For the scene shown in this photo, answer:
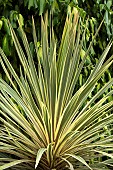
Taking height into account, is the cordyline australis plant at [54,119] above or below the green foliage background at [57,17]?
below

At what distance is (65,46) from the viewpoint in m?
1.86

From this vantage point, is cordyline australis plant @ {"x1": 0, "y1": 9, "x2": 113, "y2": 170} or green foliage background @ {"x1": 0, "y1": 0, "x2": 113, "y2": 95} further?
green foliage background @ {"x1": 0, "y1": 0, "x2": 113, "y2": 95}

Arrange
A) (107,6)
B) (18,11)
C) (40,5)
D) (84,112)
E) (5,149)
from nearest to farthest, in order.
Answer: (5,149) < (84,112) < (40,5) < (18,11) < (107,6)

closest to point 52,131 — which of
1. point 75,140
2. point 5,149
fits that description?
point 75,140

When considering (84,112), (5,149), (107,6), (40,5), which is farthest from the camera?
(107,6)

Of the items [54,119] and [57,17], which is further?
[57,17]

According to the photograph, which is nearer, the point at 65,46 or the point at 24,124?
the point at 24,124

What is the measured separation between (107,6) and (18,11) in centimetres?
66

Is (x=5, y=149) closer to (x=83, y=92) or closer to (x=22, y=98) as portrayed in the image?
(x=22, y=98)

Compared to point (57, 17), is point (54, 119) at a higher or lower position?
lower

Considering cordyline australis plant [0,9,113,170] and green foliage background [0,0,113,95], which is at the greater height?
green foliage background [0,0,113,95]

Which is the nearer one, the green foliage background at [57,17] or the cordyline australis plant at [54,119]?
the cordyline australis plant at [54,119]

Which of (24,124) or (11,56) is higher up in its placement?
(11,56)

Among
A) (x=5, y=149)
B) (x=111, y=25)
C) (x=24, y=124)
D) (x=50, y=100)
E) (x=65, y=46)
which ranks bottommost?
(x=5, y=149)
